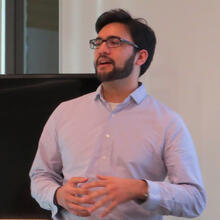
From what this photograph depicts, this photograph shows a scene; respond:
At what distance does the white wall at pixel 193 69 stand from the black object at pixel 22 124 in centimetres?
41

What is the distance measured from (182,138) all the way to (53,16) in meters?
1.92

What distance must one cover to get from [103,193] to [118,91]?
1.71 feet

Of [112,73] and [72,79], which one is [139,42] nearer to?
[112,73]

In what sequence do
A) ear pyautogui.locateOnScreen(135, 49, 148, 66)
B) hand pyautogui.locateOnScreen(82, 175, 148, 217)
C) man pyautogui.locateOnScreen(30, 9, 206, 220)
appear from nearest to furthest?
1. hand pyautogui.locateOnScreen(82, 175, 148, 217)
2. man pyautogui.locateOnScreen(30, 9, 206, 220)
3. ear pyautogui.locateOnScreen(135, 49, 148, 66)

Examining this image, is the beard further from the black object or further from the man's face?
the black object

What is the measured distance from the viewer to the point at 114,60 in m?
1.39

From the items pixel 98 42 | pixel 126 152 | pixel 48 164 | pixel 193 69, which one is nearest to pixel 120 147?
pixel 126 152

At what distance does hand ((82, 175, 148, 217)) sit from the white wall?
22.9 inches

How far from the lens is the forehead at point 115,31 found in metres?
1.43

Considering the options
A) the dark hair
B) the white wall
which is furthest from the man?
the white wall

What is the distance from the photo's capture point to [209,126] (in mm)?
1592

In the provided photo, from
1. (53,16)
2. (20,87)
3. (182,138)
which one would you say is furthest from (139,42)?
(53,16)

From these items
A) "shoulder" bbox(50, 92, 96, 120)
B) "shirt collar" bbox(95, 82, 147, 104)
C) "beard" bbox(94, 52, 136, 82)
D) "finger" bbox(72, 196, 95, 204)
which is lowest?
"finger" bbox(72, 196, 95, 204)

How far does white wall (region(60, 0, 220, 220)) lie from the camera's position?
157 cm
